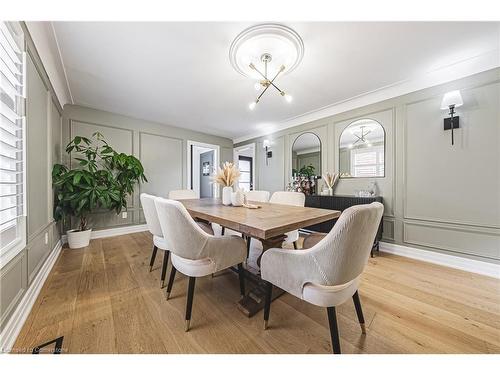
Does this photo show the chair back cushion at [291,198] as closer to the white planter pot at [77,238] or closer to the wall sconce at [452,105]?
the wall sconce at [452,105]

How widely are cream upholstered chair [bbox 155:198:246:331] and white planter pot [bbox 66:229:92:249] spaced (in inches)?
96.4

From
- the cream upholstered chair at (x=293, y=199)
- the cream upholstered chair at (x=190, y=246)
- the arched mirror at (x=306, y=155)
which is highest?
the arched mirror at (x=306, y=155)

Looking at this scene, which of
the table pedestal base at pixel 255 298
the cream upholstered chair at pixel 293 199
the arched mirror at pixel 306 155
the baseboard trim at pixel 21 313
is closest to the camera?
the baseboard trim at pixel 21 313

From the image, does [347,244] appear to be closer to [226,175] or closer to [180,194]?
[226,175]

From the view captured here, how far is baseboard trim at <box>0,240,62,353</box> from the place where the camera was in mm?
1049

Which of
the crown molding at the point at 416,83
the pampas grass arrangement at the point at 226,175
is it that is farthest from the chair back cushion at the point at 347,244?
the crown molding at the point at 416,83

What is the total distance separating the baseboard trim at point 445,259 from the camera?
1963 millimetres

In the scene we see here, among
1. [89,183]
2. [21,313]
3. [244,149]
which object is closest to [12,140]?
[21,313]

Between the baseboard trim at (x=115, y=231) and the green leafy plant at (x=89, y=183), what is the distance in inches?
11.2

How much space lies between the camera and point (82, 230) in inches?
111

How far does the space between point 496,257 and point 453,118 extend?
1.59 metres
